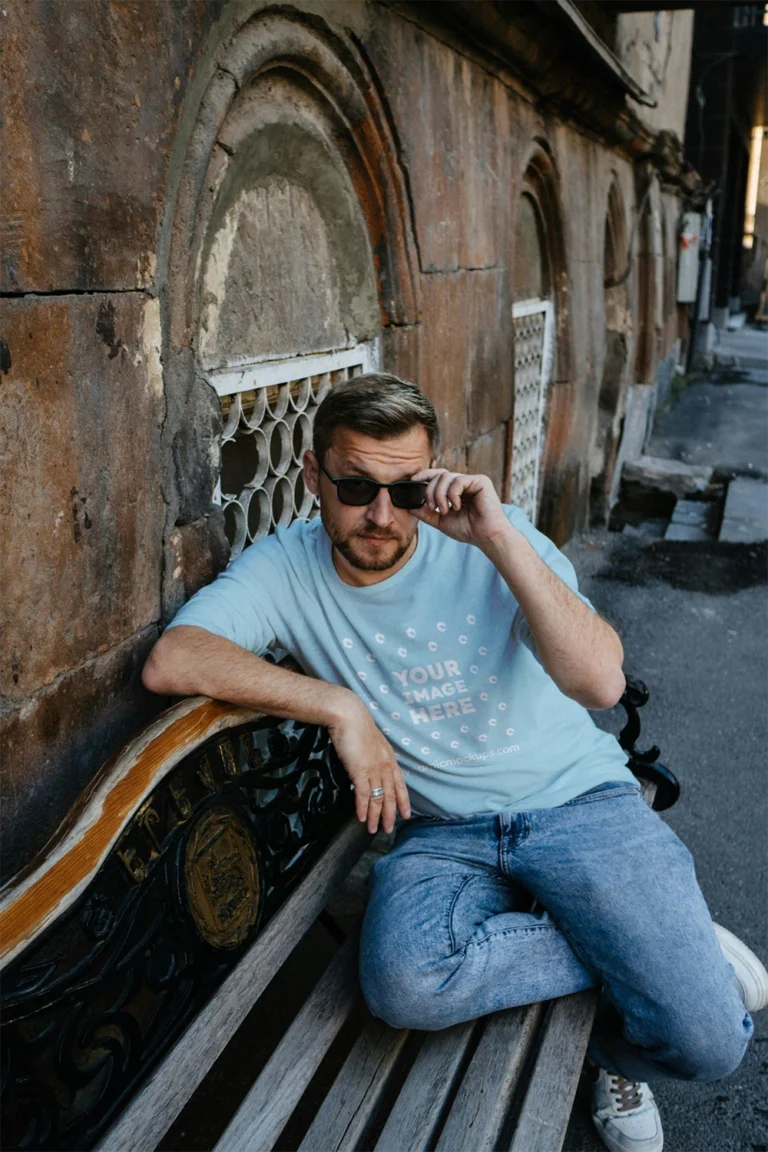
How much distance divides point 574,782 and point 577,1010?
0.52 meters

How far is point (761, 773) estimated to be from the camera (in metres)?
4.23

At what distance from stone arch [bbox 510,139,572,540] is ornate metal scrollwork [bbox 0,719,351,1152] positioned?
5453 mm

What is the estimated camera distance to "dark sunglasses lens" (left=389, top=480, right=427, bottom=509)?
2307 mm

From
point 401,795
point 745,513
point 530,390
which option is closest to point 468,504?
point 401,795

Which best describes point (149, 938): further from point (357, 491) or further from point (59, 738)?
point (357, 491)

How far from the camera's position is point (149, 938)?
1.90 m

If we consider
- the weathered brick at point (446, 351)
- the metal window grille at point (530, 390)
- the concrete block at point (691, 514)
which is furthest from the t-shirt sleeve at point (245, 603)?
the concrete block at point (691, 514)

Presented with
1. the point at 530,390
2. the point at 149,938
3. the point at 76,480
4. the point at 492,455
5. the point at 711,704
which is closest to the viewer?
the point at 149,938

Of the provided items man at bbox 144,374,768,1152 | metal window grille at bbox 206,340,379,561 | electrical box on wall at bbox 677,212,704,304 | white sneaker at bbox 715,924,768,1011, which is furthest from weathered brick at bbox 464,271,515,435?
electrical box on wall at bbox 677,212,704,304

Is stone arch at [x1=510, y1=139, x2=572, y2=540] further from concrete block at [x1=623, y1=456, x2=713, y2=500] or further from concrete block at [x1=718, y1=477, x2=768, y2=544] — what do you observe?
concrete block at [x1=623, y1=456, x2=713, y2=500]

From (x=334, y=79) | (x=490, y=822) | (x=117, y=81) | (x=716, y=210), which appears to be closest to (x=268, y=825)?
(x=490, y=822)

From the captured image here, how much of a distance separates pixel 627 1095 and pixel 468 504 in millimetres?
1477

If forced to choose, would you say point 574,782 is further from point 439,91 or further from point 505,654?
point 439,91

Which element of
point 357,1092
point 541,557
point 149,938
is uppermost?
point 541,557
